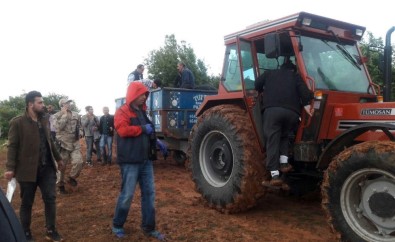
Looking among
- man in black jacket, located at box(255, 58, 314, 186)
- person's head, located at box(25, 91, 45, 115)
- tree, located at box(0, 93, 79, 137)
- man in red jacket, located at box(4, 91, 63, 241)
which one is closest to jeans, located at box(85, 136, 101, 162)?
man in red jacket, located at box(4, 91, 63, 241)

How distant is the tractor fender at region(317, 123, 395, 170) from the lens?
410 centimetres

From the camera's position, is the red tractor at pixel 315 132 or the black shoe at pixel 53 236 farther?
the black shoe at pixel 53 236

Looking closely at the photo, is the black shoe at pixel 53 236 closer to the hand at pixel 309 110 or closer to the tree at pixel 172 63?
the hand at pixel 309 110

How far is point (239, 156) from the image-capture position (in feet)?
17.5

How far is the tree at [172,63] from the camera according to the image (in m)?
20.6

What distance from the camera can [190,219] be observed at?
5395 mm

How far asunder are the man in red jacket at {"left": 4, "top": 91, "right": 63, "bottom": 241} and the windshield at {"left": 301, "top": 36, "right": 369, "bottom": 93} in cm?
326

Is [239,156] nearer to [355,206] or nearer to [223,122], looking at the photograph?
[223,122]

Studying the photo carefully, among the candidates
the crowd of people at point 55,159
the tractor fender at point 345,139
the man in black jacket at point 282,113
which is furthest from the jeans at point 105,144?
the tractor fender at point 345,139

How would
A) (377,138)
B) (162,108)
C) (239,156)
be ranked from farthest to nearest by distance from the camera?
1. (162,108)
2. (239,156)
3. (377,138)

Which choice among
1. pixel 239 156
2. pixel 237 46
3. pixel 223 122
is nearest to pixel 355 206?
pixel 239 156

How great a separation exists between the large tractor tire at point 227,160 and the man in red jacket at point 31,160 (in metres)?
2.16

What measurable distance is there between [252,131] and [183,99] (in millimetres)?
4681

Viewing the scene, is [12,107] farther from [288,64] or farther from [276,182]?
[276,182]
